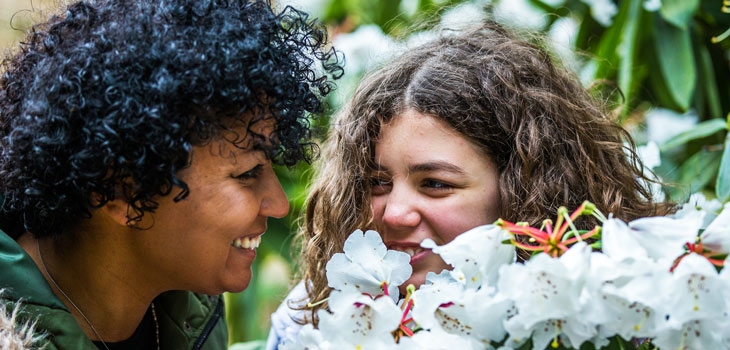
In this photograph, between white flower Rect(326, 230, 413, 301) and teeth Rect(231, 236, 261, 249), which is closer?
white flower Rect(326, 230, 413, 301)

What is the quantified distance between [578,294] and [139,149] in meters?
0.66

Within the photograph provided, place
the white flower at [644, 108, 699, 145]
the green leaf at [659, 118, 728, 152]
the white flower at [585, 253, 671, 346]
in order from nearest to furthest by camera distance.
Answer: the white flower at [585, 253, 671, 346], the green leaf at [659, 118, 728, 152], the white flower at [644, 108, 699, 145]

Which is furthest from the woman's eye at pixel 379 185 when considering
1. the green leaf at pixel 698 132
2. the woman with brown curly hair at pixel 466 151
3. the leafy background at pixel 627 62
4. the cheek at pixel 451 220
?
the green leaf at pixel 698 132

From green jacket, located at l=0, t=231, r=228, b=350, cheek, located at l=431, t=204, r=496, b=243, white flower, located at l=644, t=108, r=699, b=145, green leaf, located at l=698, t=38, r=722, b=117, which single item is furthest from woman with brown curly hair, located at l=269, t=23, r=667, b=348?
white flower, located at l=644, t=108, r=699, b=145

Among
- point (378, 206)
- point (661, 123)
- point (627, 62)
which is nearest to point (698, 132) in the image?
point (627, 62)

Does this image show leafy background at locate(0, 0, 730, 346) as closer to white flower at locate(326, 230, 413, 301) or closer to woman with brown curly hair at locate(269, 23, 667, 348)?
woman with brown curly hair at locate(269, 23, 667, 348)

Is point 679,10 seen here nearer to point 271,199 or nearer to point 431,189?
point 431,189

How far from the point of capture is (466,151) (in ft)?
4.34

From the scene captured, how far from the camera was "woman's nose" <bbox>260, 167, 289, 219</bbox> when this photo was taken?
128 centimetres

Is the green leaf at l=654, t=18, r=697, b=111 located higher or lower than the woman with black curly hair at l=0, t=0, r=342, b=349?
lower

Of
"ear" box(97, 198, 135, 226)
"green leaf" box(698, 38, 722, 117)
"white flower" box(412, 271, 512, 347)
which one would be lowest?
"green leaf" box(698, 38, 722, 117)

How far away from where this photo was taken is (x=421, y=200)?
1.30 metres

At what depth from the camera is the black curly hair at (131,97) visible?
1117 millimetres

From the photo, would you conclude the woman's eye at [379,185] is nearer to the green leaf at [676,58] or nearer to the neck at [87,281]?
the neck at [87,281]
